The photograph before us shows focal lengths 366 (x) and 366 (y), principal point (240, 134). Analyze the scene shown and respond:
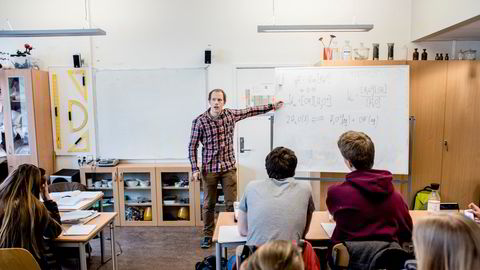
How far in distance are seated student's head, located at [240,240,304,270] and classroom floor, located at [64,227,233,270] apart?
253 cm

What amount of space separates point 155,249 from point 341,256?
2.55 meters

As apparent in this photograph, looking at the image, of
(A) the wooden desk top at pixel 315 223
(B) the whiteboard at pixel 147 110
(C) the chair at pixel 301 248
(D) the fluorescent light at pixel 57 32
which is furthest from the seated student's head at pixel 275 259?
(B) the whiteboard at pixel 147 110

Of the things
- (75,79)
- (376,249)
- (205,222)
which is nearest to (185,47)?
(75,79)

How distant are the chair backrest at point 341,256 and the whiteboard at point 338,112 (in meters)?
1.88

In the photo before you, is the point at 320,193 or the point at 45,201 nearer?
the point at 45,201

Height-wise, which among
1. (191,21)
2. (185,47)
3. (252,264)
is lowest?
(252,264)

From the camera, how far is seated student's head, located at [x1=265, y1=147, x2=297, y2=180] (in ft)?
6.89

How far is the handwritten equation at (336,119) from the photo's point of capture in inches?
146

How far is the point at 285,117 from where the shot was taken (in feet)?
12.1

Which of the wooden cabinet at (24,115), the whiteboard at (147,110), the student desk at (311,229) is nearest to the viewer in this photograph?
the student desk at (311,229)

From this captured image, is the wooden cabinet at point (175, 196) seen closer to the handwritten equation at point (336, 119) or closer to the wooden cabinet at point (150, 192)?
the wooden cabinet at point (150, 192)

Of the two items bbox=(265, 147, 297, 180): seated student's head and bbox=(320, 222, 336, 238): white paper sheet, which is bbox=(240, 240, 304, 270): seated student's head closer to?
bbox=(265, 147, 297, 180): seated student's head

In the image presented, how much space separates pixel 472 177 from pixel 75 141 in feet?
15.9

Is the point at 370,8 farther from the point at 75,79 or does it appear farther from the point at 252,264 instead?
the point at 252,264
